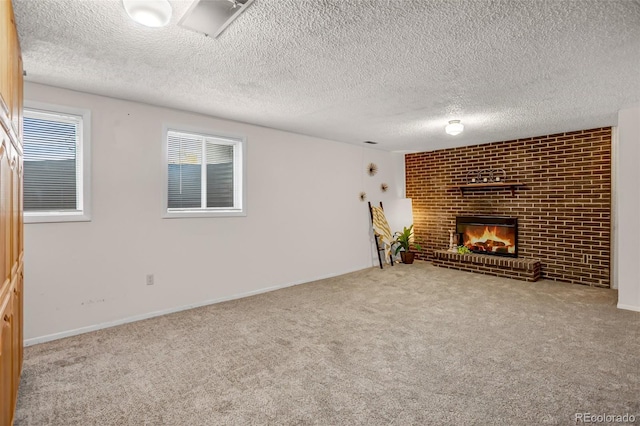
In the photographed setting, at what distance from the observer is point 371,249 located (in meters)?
6.34

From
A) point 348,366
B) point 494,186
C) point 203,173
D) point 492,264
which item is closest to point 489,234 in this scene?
point 492,264

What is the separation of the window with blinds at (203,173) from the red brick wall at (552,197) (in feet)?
13.5

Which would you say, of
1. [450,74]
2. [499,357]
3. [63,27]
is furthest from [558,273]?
[63,27]

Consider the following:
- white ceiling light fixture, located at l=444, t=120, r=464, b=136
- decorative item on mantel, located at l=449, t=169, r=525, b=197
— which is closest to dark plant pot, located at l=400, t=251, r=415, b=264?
decorative item on mantel, located at l=449, t=169, r=525, b=197

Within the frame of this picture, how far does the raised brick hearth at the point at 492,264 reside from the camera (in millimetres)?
5152

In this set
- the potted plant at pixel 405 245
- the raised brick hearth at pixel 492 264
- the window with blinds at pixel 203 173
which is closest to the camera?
the window with blinds at pixel 203 173

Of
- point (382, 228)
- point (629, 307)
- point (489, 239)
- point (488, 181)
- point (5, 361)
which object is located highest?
point (488, 181)

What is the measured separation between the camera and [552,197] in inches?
206

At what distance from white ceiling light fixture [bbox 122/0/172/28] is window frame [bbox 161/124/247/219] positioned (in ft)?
6.94

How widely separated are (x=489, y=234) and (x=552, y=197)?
1.13 m

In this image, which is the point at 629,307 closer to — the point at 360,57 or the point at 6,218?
the point at 360,57

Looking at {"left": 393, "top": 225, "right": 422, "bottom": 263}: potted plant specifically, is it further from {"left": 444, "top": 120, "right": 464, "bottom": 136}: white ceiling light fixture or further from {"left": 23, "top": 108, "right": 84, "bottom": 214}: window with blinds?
{"left": 23, "top": 108, "right": 84, "bottom": 214}: window with blinds

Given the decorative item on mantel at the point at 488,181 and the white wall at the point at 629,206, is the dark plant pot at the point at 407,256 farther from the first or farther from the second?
the white wall at the point at 629,206

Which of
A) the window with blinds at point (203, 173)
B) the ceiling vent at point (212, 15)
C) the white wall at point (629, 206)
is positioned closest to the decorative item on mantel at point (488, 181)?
the white wall at point (629, 206)
